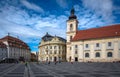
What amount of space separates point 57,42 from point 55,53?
232 inches

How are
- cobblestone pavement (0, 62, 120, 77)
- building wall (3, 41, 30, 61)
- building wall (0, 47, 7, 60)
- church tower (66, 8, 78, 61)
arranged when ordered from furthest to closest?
building wall (3, 41, 30, 61)
church tower (66, 8, 78, 61)
building wall (0, 47, 7, 60)
cobblestone pavement (0, 62, 120, 77)

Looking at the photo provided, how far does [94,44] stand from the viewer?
5816cm

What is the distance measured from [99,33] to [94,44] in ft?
15.9

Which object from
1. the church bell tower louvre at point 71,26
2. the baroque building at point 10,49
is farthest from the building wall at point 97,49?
the baroque building at point 10,49

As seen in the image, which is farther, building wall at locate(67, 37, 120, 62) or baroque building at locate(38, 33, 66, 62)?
baroque building at locate(38, 33, 66, 62)

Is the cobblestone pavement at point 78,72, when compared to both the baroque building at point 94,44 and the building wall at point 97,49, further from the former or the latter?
the baroque building at point 94,44

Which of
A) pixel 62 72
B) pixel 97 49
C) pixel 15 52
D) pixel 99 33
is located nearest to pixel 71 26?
pixel 99 33

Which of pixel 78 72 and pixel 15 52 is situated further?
pixel 15 52

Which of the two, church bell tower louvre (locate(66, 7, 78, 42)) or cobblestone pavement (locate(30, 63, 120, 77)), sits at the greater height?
church bell tower louvre (locate(66, 7, 78, 42))

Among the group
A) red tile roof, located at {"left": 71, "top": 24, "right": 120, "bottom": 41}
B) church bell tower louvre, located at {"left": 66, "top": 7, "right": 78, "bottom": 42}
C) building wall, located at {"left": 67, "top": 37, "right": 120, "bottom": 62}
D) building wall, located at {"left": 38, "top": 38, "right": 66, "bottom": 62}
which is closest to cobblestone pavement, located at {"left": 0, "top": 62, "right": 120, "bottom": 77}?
building wall, located at {"left": 67, "top": 37, "right": 120, "bottom": 62}

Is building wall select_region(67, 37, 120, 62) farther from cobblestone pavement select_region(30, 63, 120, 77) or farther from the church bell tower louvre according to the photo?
cobblestone pavement select_region(30, 63, 120, 77)

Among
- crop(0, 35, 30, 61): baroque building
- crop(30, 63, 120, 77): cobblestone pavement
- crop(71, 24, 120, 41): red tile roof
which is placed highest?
crop(71, 24, 120, 41): red tile roof

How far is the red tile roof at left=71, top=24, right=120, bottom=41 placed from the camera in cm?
5533

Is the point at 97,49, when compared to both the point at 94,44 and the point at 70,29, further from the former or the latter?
the point at 70,29
